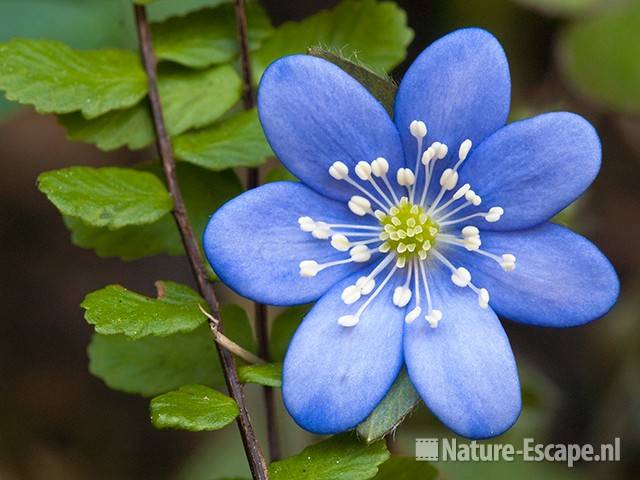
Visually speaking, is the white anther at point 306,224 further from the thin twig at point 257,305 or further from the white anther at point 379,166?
the thin twig at point 257,305

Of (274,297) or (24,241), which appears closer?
(274,297)

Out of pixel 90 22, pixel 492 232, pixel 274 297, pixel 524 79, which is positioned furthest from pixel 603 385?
pixel 90 22

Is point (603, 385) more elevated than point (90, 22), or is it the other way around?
point (90, 22)

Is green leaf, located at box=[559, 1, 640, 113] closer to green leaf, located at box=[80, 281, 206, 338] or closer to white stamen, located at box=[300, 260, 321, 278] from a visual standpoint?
white stamen, located at box=[300, 260, 321, 278]

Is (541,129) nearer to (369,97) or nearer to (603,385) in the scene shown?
(369,97)

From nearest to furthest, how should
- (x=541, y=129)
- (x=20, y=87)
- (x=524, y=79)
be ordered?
(x=541, y=129), (x=20, y=87), (x=524, y=79)

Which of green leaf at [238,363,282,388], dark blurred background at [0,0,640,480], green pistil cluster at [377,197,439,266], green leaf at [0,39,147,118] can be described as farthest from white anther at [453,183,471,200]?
dark blurred background at [0,0,640,480]

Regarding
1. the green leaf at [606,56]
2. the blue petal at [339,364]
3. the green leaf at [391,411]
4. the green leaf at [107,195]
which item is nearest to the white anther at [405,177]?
the blue petal at [339,364]

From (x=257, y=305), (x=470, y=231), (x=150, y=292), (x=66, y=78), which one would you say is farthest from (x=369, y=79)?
(x=150, y=292)
